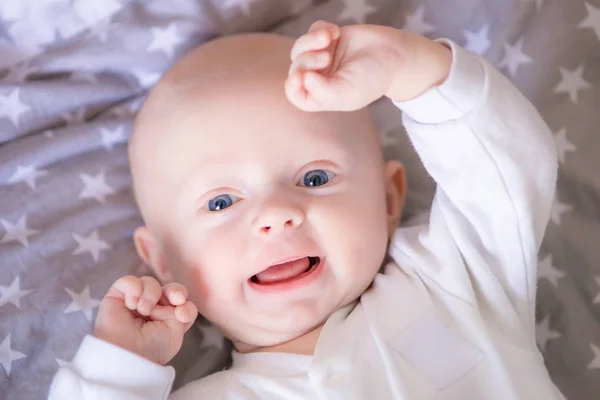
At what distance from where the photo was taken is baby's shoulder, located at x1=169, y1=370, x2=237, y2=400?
1.07m

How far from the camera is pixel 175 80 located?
114cm

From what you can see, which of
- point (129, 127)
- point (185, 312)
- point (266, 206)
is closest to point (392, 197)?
point (266, 206)

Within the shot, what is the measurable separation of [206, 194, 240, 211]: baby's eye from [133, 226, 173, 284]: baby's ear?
0.17 metres

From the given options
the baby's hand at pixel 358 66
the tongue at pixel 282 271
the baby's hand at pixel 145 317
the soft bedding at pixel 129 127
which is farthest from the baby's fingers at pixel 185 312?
the baby's hand at pixel 358 66

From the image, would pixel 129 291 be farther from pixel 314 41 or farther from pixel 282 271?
pixel 314 41

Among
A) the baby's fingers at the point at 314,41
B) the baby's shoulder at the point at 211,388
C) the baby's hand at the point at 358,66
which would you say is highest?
the baby's fingers at the point at 314,41

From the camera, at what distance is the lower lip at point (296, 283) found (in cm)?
103

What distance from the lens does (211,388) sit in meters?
1.08

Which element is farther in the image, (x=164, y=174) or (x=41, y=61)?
(x=41, y=61)

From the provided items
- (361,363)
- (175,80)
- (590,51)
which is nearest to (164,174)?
(175,80)

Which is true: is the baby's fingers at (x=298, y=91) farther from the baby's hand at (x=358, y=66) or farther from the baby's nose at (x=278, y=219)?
the baby's nose at (x=278, y=219)

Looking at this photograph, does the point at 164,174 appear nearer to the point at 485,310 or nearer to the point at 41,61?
the point at 41,61

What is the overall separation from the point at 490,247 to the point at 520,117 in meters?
0.20

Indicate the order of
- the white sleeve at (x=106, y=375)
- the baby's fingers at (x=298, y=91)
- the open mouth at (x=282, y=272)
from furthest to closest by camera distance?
the open mouth at (x=282, y=272), the white sleeve at (x=106, y=375), the baby's fingers at (x=298, y=91)
